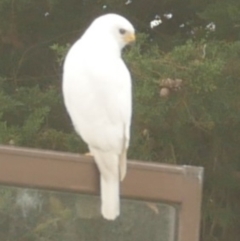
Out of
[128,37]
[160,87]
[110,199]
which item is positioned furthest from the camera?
[160,87]

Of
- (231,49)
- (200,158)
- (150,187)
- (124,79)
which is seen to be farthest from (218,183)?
(150,187)

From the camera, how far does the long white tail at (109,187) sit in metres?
1.65

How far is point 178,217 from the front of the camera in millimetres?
1677

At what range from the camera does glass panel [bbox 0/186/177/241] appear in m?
1.63

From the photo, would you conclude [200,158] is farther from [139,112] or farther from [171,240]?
[171,240]

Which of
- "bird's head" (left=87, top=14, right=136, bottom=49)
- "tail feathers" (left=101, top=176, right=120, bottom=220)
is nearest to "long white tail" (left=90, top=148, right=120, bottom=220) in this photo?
"tail feathers" (left=101, top=176, right=120, bottom=220)

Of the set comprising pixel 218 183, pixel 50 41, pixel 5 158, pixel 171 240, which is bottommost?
pixel 218 183

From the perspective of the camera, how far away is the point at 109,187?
166cm

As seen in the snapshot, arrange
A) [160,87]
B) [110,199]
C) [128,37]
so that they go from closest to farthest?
[110,199], [128,37], [160,87]

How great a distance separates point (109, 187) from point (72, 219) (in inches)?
3.2

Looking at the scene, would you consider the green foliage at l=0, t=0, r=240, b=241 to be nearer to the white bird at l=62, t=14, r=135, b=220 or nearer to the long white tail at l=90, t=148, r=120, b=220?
the white bird at l=62, t=14, r=135, b=220

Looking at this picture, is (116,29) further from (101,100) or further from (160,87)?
(160,87)

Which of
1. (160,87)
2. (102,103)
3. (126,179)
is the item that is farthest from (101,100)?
(160,87)

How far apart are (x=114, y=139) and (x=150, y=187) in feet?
0.66
